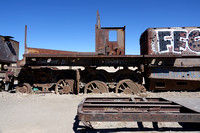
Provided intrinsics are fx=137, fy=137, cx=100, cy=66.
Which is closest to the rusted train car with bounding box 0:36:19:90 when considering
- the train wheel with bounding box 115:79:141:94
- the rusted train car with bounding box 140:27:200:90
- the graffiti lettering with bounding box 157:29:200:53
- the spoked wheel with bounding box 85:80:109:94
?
the spoked wheel with bounding box 85:80:109:94

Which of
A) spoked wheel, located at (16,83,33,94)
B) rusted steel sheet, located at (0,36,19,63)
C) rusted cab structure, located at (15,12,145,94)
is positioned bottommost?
spoked wheel, located at (16,83,33,94)

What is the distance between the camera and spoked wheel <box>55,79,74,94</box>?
7.69m

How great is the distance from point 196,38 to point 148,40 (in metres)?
2.54

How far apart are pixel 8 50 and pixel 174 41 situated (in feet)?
36.2

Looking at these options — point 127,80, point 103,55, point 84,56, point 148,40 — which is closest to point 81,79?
point 84,56

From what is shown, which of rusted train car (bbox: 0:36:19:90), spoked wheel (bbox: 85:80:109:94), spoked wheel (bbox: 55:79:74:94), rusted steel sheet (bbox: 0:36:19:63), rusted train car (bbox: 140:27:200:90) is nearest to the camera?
rusted train car (bbox: 140:27:200:90)

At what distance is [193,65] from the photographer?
728 centimetres

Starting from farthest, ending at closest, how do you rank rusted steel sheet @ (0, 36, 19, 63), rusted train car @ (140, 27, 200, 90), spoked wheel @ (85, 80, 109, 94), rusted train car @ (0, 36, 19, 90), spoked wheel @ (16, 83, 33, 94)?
rusted steel sheet @ (0, 36, 19, 63) → rusted train car @ (0, 36, 19, 90) → spoked wheel @ (16, 83, 33, 94) → spoked wheel @ (85, 80, 109, 94) → rusted train car @ (140, 27, 200, 90)

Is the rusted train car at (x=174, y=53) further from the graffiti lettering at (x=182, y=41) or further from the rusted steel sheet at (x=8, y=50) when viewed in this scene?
the rusted steel sheet at (x=8, y=50)

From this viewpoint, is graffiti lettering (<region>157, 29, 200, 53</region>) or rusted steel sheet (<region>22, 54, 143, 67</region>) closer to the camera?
graffiti lettering (<region>157, 29, 200, 53</region>)

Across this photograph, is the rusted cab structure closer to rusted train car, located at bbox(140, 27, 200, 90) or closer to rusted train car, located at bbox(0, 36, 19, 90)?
rusted train car, located at bbox(140, 27, 200, 90)

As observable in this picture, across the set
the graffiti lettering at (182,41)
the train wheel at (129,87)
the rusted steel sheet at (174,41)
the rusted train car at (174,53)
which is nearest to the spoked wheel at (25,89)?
the train wheel at (129,87)

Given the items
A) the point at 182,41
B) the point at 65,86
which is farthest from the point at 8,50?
the point at 182,41

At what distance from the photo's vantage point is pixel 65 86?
7.70 meters
